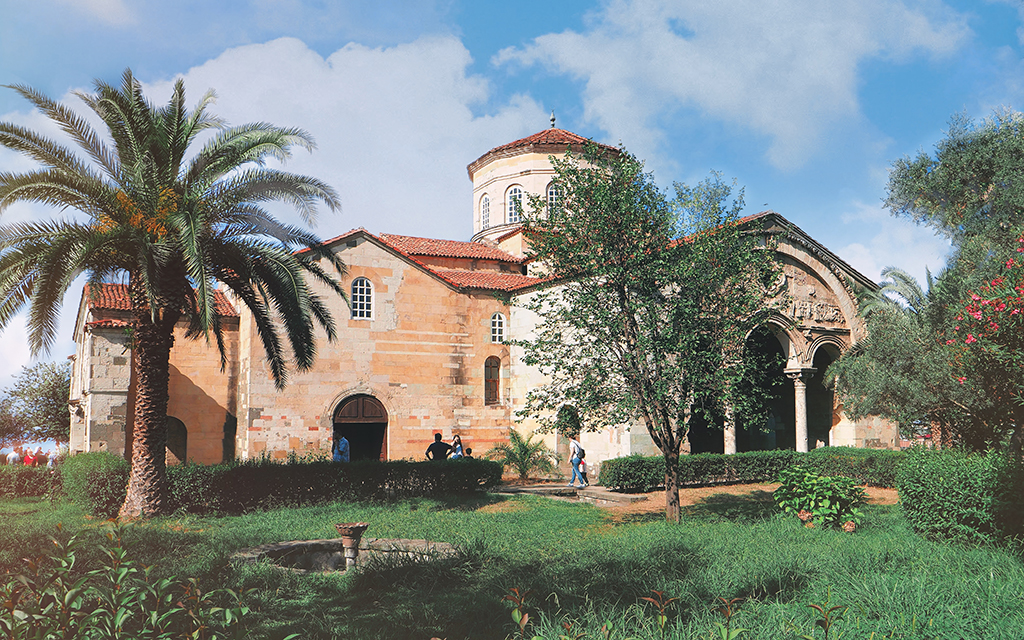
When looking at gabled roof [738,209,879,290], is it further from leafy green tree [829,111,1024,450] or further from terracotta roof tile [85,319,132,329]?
terracotta roof tile [85,319,132,329]

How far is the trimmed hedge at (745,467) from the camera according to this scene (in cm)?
1730

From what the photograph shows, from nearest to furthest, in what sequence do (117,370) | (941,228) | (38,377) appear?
(117,370) < (941,228) < (38,377)

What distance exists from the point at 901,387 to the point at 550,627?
51.6 feet

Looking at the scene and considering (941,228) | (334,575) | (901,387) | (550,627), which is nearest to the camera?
(550,627)

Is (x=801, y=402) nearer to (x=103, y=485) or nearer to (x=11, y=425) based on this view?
(x=103, y=485)

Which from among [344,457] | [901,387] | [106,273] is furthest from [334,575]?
[901,387]

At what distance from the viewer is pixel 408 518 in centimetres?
1331

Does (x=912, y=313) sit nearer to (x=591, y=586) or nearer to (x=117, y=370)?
(x=591, y=586)

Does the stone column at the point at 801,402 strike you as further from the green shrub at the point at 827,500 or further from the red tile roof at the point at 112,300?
the red tile roof at the point at 112,300

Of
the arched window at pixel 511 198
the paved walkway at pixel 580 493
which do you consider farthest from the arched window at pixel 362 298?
the arched window at pixel 511 198

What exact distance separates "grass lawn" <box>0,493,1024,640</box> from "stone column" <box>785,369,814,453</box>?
1055 cm

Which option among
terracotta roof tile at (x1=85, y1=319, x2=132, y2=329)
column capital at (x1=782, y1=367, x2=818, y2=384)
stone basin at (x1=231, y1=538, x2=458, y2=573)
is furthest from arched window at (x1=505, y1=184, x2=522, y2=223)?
stone basin at (x1=231, y1=538, x2=458, y2=573)

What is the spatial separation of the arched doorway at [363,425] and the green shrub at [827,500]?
1327 cm

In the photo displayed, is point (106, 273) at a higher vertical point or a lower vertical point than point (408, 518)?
higher
